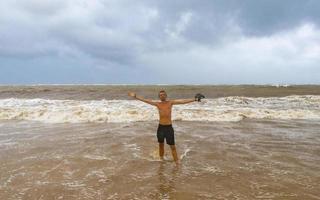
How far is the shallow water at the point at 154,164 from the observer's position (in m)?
7.15

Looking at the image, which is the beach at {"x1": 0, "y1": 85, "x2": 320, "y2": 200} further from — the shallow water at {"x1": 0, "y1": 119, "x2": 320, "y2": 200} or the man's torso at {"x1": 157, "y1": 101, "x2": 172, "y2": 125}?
the man's torso at {"x1": 157, "y1": 101, "x2": 172, "y2": 125}

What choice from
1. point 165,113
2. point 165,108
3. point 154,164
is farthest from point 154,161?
point 165,108

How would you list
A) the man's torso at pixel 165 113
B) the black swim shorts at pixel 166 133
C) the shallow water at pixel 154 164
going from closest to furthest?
1. the shallow water at pixel 154 164
2. the black swim shorts at pixel 166 133
3. the man's torso at pixel 165 113

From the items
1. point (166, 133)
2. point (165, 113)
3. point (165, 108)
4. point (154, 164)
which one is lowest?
point (154, 164)

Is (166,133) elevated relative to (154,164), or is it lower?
elevated

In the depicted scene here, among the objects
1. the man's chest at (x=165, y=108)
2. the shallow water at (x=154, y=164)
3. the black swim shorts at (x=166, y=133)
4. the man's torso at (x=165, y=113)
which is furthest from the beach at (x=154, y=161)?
the man's chest at (x=165, y=108)

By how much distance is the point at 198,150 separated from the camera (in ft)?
36.0

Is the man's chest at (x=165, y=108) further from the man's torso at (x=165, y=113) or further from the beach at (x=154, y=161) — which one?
the beach at (x=154, y=161)

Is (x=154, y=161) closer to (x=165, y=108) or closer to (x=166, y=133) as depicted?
(x=166, y=133)

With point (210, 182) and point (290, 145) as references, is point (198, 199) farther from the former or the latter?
point (290, 145)

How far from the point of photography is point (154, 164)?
934 centimetres

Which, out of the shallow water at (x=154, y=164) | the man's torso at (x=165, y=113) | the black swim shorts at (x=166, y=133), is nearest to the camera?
the shallow water at (x=154, y=164)

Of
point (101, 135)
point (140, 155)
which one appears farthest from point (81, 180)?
point (101, 135)

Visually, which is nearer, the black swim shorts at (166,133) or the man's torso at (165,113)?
the black swim shorts at (166,133)
